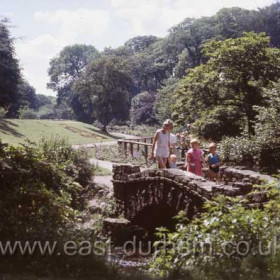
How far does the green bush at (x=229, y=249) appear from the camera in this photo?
5.09 metres

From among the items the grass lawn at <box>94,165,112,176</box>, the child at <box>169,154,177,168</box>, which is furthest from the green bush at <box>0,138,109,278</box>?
the grass lawn at <box>94,165,112,176</box>

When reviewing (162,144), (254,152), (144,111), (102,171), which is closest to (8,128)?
(102,171)

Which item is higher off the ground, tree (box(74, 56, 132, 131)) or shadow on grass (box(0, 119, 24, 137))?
tree (box(74, 56, 132, 131))

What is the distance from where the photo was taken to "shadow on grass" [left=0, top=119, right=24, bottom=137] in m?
32.9

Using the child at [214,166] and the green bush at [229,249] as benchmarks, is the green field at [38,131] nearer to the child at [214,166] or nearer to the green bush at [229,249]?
the child at [214,166]

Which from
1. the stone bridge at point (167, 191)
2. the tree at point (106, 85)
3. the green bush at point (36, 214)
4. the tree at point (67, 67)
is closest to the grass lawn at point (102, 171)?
the stone bridge at point (167, 191)

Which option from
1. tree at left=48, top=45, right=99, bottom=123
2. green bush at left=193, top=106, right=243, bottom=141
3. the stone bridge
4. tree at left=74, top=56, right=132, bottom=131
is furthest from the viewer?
tree at left=48, top=45, right=99, bottom=123

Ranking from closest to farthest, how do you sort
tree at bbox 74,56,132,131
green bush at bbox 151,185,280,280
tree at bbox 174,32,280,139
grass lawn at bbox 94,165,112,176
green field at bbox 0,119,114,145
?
green bush at bbox 151,185,280,280 → grass lawn at bbox 94,165,112,176 → tree at bbox 174,32,280,139 → green field at bbox 0,119,114,145 → tree at bbox 74,56,132,131

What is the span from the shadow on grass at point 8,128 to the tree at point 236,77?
16107mm

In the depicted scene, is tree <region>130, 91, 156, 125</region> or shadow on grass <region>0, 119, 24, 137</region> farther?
tree <region>130, 91, 156, 125</region>

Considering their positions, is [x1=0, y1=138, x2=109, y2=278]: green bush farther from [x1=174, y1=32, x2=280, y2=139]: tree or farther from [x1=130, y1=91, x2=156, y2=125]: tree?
[x1=130, y1=91, x2=156, y2=125]: tree

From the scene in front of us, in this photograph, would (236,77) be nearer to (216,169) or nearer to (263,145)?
(263,145)

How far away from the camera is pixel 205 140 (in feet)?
70.2

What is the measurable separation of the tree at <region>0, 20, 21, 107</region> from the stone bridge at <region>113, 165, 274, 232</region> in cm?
2749
